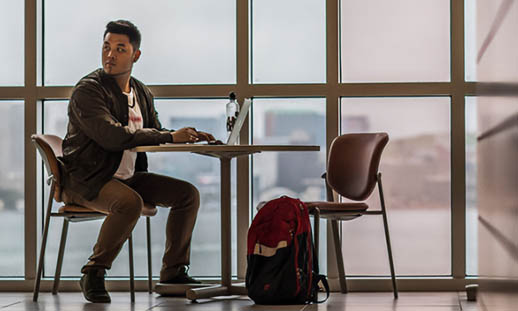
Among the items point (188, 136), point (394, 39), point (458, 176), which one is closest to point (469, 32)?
point (394, 39)

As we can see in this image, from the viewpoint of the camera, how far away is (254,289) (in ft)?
11.5

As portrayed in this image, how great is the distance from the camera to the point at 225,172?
12.4 ft

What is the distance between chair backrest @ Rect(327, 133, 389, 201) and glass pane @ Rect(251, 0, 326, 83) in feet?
1.57

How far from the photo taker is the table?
344 cm

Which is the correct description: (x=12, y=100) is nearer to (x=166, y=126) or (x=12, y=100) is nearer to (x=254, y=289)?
(x=166, y=126)

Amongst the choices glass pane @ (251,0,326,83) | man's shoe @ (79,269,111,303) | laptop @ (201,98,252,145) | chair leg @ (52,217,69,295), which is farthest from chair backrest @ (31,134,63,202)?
glass pane @ (251,0,326,83)

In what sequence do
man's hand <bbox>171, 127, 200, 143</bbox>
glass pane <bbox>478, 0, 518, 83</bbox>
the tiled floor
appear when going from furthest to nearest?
man's hand <bbox>171, 127, 200, 143</bbox>
the tiled floor
glass pane <bbox>478, 0, 518, 83</bbox>

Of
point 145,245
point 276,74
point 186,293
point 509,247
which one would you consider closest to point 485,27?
point 509,247

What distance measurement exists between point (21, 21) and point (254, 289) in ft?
7.28

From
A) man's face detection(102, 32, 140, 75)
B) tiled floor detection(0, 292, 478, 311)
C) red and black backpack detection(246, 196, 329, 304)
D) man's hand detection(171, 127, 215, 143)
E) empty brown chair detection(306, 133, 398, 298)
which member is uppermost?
man's face detection(102, 32, 140, 75)

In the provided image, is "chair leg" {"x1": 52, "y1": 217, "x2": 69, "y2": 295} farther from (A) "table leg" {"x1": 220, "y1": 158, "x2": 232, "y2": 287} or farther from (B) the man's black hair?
(B) the man's black hair

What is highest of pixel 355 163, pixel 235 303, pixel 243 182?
pixel 355 163

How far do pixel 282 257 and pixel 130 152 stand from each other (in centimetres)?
98

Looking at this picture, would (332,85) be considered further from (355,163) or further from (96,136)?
(96,136)
